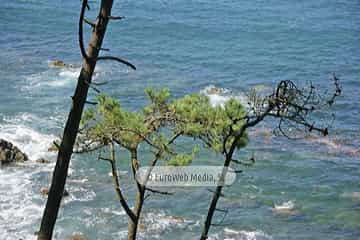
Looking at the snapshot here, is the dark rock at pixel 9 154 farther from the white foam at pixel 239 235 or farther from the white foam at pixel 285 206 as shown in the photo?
the white foam at pixel 285 206

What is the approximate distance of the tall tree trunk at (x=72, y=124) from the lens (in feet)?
24.0

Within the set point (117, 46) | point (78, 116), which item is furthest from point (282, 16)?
point (78, 116)

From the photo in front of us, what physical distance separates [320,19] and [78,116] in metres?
45.9

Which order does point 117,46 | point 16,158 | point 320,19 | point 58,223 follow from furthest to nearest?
point 320,19, point 117,46, point 16,158, point 58,223

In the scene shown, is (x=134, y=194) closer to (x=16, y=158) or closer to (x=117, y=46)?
(x=16, y=158)

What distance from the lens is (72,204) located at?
82.6ft

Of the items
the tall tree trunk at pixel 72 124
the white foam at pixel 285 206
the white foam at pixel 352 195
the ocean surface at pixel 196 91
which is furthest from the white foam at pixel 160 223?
the tall tree trunk at pixel 72 124

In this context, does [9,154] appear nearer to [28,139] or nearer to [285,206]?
[28,139]

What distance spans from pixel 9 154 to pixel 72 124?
2160 centimetres

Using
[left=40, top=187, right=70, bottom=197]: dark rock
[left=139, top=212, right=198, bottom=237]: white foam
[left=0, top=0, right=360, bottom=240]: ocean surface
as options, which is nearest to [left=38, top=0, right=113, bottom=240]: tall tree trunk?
[left=0, top=0, right=360, bottom=240]: ocean surface

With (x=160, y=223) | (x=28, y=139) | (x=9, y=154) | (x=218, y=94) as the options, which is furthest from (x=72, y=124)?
(x=218, y=94)

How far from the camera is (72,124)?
7.63m

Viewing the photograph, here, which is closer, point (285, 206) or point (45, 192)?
point (285, 206)

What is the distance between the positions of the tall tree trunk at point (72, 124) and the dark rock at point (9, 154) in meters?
21.1
